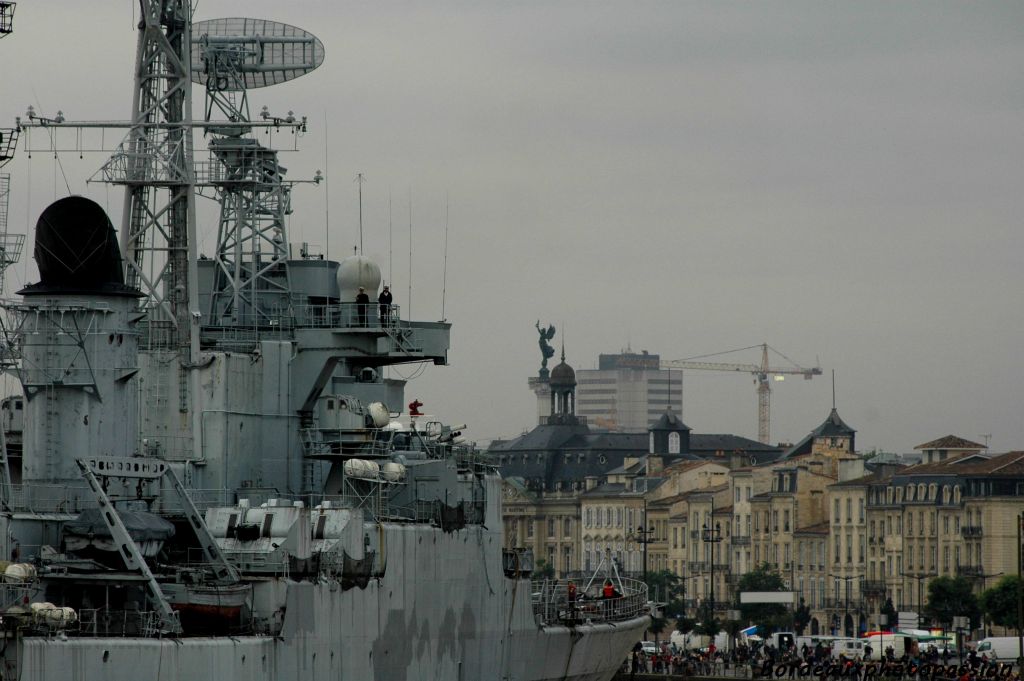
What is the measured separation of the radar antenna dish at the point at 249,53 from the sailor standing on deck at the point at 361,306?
6.32 meters

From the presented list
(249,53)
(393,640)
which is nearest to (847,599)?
(249,53)

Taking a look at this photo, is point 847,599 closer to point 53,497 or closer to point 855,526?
point 855,526

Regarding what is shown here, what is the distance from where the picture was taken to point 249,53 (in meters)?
55.0

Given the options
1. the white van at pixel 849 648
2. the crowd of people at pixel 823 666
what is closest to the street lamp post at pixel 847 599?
the white van at pixel 849 648

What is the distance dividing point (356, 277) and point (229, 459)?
232 inches

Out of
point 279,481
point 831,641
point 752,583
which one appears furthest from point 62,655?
point 752,583

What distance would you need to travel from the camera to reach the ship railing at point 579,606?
60.6m

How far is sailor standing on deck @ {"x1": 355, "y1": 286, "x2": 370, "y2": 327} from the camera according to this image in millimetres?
51250

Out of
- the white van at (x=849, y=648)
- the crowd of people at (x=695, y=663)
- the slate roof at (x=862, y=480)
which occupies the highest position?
the slate roof at (x=862, y=480)

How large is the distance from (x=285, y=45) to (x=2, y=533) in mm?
18981

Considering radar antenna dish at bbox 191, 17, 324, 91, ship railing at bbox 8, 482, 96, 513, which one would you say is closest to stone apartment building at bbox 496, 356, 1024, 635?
radar antenna dish at bbox 191, 17, 324, 91

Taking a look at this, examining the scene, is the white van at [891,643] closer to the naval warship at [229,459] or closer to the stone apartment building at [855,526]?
the stone apartment building at [855,526]

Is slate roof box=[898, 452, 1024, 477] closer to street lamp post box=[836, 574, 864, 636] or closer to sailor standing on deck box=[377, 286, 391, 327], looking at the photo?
street lamp post box=[836, 574, 864, 636]

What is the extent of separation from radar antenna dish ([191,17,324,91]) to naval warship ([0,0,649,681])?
6 cm
